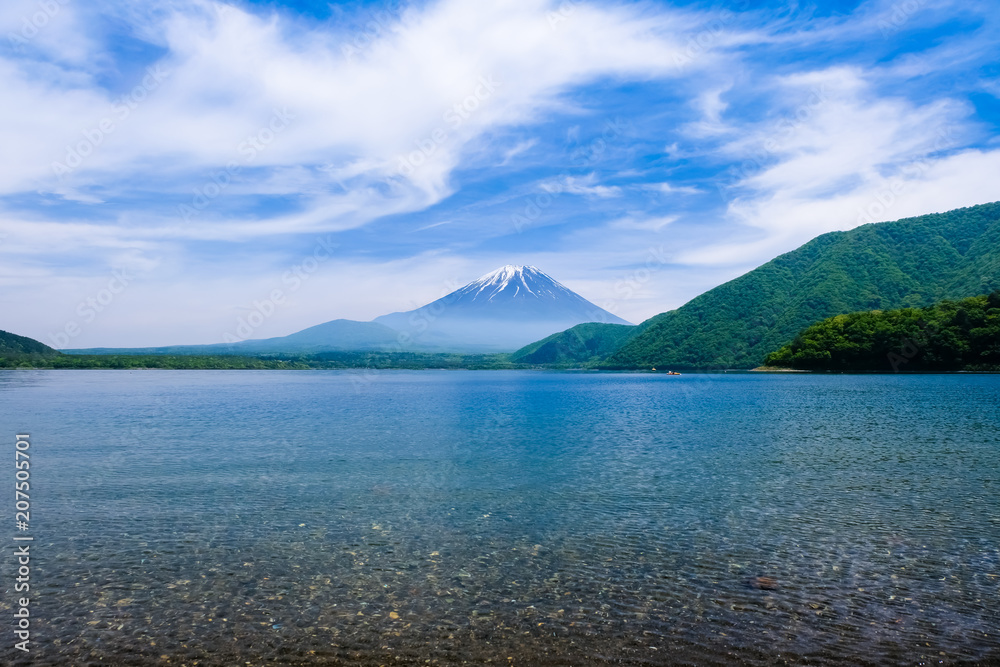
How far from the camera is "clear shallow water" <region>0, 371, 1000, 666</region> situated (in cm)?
936

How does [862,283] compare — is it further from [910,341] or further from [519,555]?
[519,555]

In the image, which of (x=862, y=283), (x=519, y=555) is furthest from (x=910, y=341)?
(x=519, y=555)

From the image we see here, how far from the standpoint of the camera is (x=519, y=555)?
45.2 ft

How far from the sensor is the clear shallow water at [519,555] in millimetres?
9359

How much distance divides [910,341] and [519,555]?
436 ft

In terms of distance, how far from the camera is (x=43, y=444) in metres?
33.3

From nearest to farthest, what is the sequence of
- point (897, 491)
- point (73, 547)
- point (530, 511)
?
point (73, 547)
point (530, 511)
point (897, 491)

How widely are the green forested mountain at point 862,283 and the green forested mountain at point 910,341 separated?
31.9 m

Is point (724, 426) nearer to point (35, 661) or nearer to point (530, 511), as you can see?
point (530, 511)

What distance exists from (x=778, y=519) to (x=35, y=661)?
54.4 ft

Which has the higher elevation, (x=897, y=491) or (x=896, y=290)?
(x=896, y=290)

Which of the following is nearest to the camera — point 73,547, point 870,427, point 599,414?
point 73,547

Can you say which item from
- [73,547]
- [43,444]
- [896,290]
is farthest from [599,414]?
[896,290]

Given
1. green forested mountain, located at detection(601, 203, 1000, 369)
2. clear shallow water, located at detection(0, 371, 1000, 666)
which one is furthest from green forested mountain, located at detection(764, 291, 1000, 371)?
clear shallow water, located at detection(0, 371, 1000, 666)
